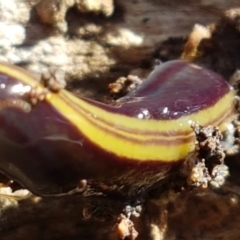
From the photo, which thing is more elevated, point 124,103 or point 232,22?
point 232,22

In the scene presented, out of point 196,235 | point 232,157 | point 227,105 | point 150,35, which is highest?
point 150,35

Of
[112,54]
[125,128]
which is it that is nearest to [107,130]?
[125,128]

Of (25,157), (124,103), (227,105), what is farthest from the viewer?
(227,105)

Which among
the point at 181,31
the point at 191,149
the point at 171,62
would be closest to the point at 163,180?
the point at 191,149

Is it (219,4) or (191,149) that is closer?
(191,149)

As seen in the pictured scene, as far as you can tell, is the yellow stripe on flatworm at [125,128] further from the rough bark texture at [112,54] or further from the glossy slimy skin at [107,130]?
the rough bark texture at [112,54]

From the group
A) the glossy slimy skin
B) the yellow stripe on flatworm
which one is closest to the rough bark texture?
the glossy slimy skin

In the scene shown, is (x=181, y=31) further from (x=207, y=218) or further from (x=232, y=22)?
(x=207, y=218)

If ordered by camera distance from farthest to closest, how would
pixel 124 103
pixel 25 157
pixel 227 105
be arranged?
pixel 227 105, pixel 124 103, pixel 25 157
